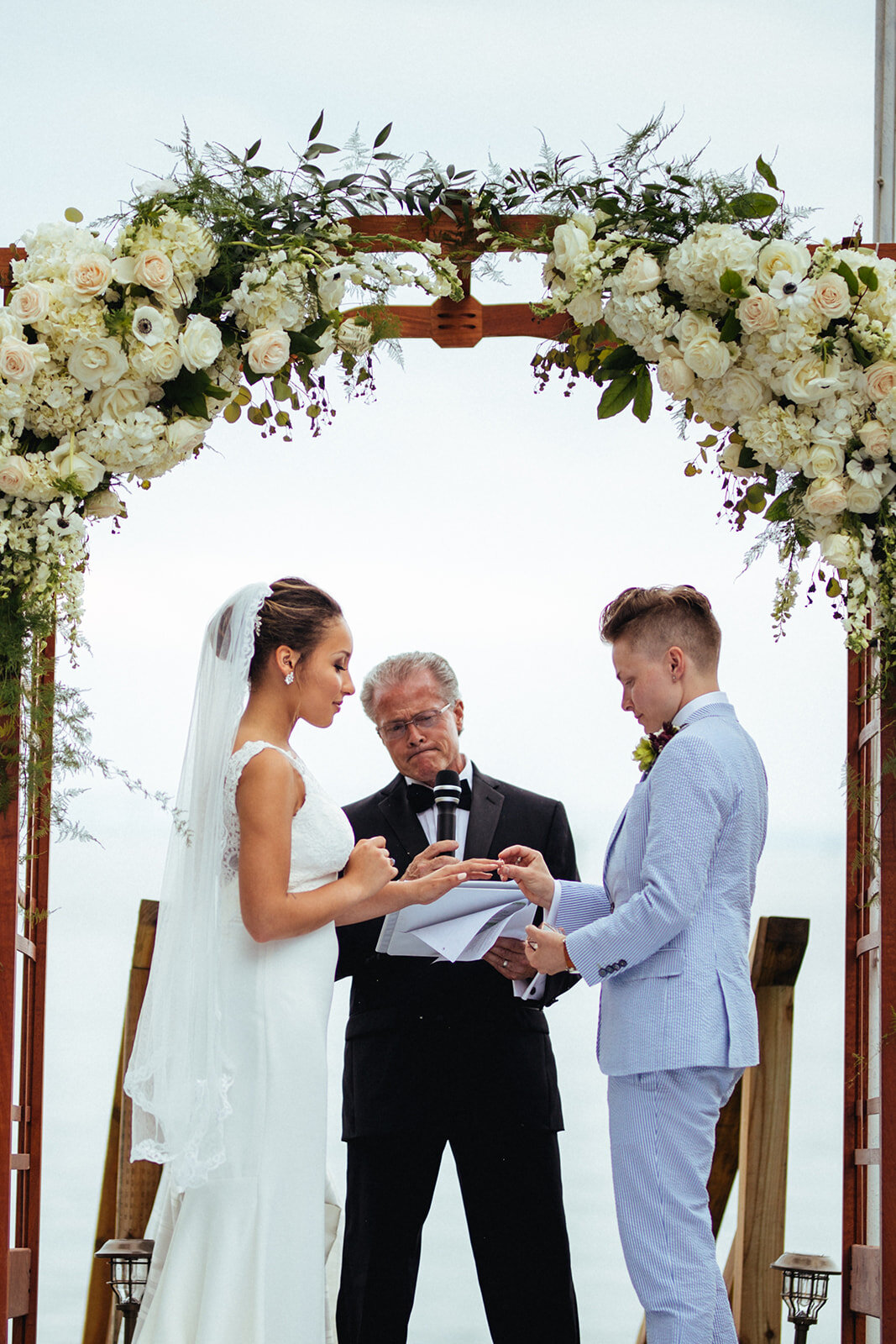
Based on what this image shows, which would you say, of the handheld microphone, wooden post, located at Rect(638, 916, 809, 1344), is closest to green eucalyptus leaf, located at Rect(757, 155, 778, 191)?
the handheld microphone

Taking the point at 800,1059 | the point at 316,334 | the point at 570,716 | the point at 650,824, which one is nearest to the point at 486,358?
the point at 570,716

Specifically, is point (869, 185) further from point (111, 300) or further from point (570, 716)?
point (111, 300)

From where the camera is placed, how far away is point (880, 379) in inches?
136

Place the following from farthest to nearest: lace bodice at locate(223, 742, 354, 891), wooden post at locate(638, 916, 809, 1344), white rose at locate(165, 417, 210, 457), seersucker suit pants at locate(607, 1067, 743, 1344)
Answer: wooden post at locate(638, 916, 809, 1344)
white rose at locate(165, 417, 210, 457)
lace bodice at locate(223, 742, 354, 891)
seersucker suit pants at locate(607, 1067, 743, 1344)

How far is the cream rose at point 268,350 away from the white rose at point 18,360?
0.52 metres

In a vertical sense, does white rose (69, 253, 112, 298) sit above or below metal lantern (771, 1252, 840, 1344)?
above

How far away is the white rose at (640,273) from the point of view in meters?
3.54

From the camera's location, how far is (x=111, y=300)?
141 inches

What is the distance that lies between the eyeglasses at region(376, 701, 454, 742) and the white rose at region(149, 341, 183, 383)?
123 cm

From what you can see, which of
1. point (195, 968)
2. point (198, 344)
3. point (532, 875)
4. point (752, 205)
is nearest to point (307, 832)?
point (195, 968)

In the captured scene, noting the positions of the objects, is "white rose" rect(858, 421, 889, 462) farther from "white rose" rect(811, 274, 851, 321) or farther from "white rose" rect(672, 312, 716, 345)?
"white rose" rect(672, 312, 716, 345)

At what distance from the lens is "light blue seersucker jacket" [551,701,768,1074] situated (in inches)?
122

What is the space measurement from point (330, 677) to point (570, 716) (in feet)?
9.41

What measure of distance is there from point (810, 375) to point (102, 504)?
1.83 m
